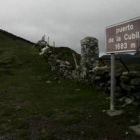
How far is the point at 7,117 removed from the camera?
874 cm

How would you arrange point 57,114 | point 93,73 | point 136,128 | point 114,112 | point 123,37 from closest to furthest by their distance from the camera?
point 136,128 < point 123,37 < point 114,112 < point 57,114 < point 93,73

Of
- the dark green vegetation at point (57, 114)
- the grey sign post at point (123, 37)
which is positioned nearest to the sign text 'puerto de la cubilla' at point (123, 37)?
the grey sign post at point (123, 37)

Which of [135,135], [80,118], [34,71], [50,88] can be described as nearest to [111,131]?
[135,135]

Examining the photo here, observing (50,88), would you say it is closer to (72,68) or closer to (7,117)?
(72,68)

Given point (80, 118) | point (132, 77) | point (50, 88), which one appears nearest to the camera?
point (80, 118)

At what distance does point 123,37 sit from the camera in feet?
26.0

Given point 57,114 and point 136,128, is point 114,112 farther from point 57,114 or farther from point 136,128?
point 57,114

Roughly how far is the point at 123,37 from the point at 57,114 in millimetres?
2880

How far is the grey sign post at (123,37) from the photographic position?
7.35m

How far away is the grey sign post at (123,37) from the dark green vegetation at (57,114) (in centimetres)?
101

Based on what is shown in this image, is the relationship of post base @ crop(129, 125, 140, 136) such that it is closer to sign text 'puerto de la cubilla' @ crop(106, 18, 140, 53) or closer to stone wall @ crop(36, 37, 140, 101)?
sign text 'puerto de la cubilla' @ crop(106, 18, 140, 53)

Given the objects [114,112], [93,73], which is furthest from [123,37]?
[93,73]

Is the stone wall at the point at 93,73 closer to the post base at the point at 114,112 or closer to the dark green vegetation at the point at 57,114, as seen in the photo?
the dark green vegetation at the point at 57,114

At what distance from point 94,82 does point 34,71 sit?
804cm
